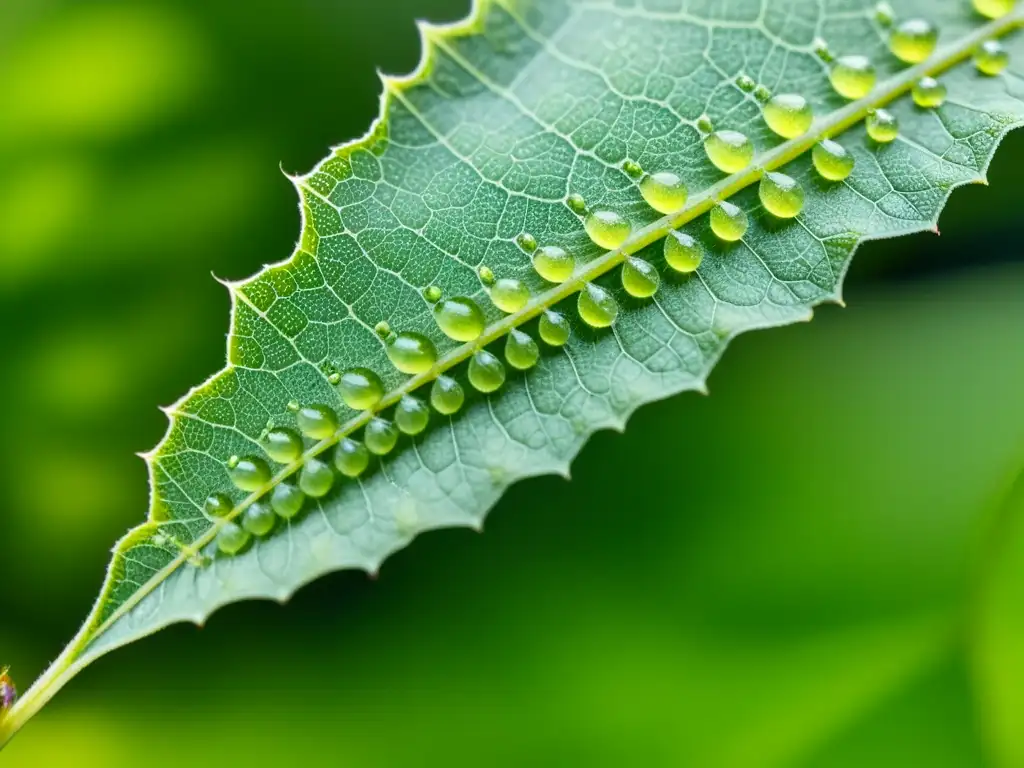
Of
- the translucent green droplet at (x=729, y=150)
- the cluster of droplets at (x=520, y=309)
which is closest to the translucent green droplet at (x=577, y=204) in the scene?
the cluster of droplets at (x=520, y=309)

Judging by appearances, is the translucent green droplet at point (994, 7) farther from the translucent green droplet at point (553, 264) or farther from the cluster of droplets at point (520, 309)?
the translucent green droplet at point (553, 264)

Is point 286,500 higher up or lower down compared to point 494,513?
higher up

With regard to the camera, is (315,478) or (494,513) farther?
(494,513)

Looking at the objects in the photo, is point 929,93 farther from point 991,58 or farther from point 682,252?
point 682,252

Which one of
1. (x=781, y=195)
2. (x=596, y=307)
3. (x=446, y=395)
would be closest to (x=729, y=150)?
(x=781, y=195)

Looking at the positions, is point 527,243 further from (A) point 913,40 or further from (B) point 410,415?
(A) point 913,40

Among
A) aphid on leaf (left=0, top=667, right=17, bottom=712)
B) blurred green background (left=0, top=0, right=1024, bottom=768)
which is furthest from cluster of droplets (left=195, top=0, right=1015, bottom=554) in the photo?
blurred green background (left=0, top=0, right=1024, bottom=768)
